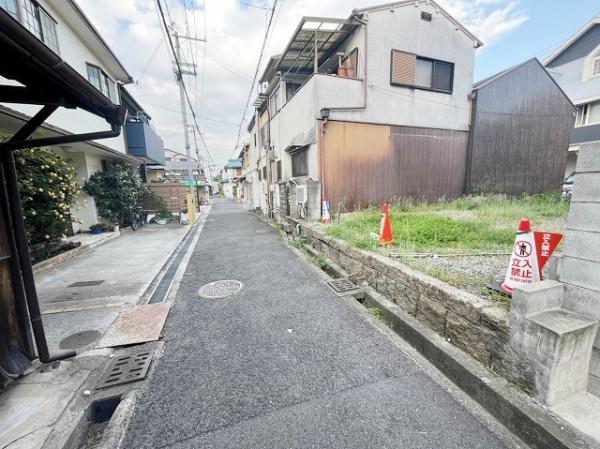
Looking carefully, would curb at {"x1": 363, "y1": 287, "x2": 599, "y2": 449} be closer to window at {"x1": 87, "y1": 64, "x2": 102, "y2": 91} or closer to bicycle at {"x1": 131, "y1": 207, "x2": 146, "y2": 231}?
bicycle at {"x1": 131, "y1": 207, "x2": 146, "y2": 231}

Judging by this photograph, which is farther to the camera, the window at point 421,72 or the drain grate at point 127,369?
the window at point 421,72

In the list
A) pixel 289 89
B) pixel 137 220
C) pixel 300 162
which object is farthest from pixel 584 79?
pixel 137 220

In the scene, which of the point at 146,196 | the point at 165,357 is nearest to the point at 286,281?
the point at 165,357

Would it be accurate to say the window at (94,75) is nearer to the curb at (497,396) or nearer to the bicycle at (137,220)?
the bicycle at (137,220)

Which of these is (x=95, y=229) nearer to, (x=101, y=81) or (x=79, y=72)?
(x=79, y=72)

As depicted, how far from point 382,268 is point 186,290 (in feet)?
11.1

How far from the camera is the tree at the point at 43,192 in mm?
4930

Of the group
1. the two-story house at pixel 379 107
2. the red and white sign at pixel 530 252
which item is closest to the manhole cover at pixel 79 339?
the red and white sign at pixel 530 252

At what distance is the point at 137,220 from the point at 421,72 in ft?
42.8

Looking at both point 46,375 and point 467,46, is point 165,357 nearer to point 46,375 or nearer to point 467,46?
point 46,375

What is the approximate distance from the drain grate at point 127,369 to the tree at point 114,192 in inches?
339

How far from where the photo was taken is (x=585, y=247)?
1810 millimetres

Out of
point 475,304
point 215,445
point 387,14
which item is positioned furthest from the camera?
point 387,14

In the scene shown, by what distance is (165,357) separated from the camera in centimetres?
267
